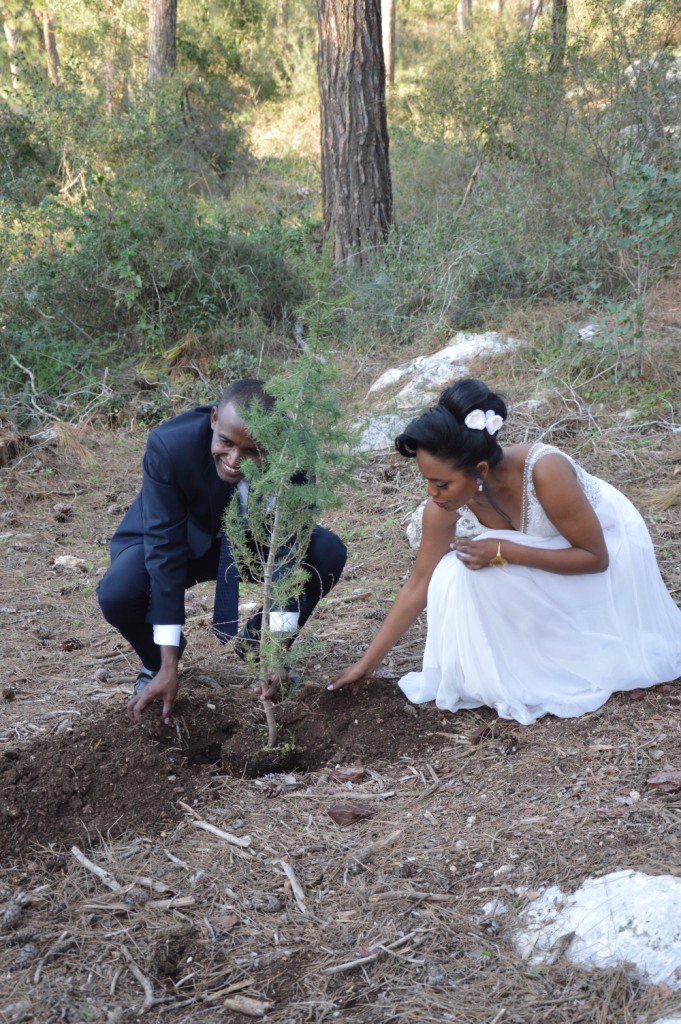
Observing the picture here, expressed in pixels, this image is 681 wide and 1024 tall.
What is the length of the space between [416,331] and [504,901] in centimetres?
584

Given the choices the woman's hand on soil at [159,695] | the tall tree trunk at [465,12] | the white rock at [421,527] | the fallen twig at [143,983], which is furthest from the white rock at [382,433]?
the tall tree trunk at [465,12]

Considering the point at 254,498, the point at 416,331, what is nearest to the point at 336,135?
the point at 416,331

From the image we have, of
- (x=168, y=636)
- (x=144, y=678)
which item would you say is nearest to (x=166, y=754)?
(x=168, y=636)

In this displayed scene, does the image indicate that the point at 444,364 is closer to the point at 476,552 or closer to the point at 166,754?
the point at 476,552

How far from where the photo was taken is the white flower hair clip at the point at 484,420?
9.70ft

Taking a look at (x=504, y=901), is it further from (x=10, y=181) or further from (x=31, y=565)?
(x=10, y=181)

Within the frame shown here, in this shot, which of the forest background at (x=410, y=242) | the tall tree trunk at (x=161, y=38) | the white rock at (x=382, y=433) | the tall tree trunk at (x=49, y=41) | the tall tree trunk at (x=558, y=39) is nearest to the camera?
the white rock at (x=382, y=433)

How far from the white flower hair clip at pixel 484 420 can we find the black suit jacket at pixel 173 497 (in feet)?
2.87

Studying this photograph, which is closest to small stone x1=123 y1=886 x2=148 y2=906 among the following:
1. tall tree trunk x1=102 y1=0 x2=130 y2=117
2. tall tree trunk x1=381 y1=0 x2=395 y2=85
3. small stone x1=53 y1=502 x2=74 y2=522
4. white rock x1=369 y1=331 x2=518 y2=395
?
small stone x1=53 y1=502 x2=74 y2=522

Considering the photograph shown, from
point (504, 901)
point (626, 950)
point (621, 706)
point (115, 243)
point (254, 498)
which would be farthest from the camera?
point (115, 243)

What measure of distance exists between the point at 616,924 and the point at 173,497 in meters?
1.96

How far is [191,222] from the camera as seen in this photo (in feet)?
27.3

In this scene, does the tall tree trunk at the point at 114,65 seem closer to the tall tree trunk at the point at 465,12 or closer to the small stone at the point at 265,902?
the tall tree trunk at the point at 465,12

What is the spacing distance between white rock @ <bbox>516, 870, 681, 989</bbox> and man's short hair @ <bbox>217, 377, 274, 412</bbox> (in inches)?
67.4
